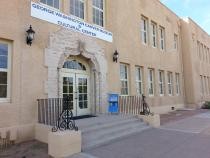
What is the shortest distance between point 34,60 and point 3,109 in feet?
6.56

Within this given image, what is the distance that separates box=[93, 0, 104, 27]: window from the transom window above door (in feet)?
7.48

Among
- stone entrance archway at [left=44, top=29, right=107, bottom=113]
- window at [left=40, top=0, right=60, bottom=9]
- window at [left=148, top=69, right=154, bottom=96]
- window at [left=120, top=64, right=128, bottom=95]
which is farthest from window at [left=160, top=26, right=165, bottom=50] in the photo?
window at [left=40, top=0, right=60, bottom=9]

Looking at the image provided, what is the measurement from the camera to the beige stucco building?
24.2ft

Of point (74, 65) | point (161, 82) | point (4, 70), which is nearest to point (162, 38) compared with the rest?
point (161, 82)

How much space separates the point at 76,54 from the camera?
968 cm

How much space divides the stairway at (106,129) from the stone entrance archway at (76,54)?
5.38ft

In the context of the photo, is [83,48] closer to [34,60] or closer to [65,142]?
[34,60]

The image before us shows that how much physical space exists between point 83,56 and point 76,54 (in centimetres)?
56

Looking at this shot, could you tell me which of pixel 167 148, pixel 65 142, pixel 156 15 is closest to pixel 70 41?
pixel 65 142

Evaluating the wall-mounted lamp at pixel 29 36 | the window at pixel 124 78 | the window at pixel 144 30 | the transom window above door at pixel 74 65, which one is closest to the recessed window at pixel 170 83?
the window at pixel 144 30

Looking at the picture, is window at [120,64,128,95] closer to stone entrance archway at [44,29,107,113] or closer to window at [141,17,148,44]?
stone entrance archway at [44,29,107,113]

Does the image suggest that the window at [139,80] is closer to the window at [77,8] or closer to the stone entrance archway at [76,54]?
the stone entrance archway at [76,54]

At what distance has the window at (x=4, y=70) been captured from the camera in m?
7.21

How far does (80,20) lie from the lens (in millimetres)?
9992
